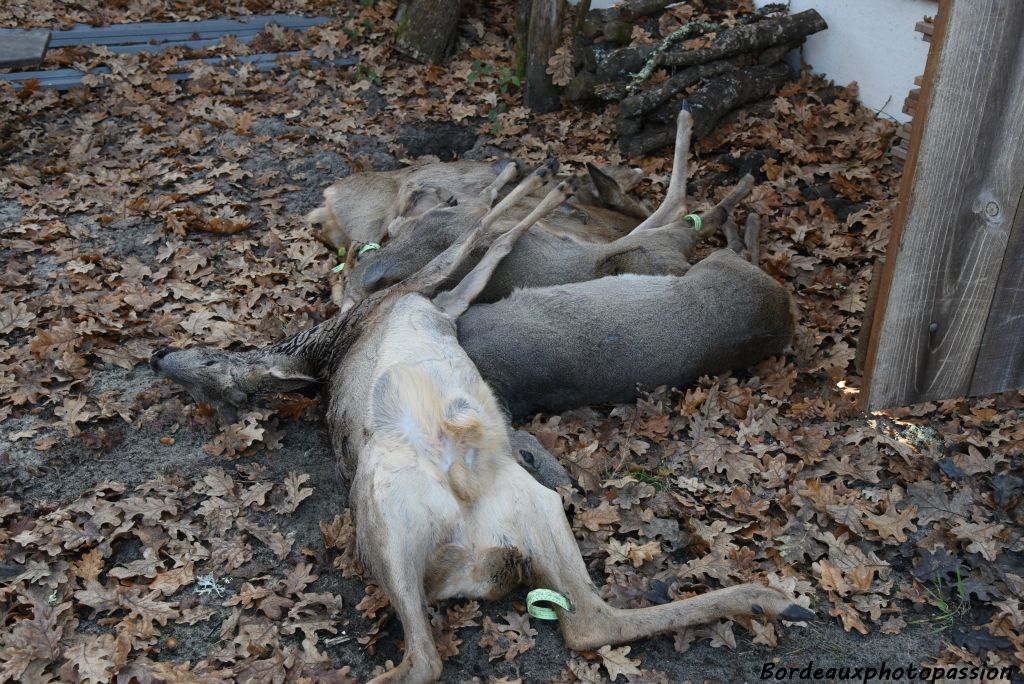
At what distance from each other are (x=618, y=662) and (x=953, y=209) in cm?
224

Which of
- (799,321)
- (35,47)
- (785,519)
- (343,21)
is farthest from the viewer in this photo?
(343,21)

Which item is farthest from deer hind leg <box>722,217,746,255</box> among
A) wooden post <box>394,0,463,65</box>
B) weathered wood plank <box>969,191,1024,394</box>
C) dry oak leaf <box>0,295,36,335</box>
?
dry oak leaf <box>0,295,36,335</box>

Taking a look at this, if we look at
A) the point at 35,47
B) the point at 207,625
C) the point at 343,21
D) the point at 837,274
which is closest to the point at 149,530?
the point at 207,625

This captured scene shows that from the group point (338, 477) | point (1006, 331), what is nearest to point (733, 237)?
point (338, 477)

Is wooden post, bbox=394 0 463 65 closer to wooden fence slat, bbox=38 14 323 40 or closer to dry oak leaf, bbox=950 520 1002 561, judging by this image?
wooden fence slat, bbox=38 14 323 40

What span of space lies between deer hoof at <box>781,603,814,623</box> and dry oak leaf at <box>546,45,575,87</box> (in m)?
6.30

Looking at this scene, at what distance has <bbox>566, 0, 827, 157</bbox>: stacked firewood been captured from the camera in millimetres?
7965

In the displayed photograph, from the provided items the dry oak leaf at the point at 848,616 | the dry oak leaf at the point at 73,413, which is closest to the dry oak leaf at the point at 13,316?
the dry oak leaf at the point at 73,413

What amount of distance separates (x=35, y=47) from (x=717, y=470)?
289 inches

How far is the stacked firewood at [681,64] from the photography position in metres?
7.96

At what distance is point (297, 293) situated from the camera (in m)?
6.88

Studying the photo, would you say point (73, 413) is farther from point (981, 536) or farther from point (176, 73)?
point (176, 73)

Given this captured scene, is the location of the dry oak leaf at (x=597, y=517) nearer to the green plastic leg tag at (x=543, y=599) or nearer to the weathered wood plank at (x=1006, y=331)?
the green plastic leg tag at (x=543, y=599)

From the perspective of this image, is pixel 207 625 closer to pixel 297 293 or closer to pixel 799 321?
pixel 297 293
